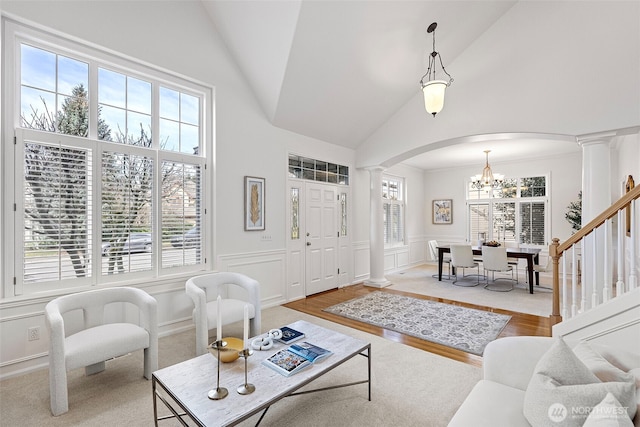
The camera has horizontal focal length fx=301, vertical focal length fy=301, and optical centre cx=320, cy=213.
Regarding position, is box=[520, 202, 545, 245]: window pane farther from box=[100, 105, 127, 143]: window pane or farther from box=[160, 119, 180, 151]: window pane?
box=[100, 105, 127, 143]: window pane

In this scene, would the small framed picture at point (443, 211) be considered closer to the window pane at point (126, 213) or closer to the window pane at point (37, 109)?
the window pane at point (126, 213)

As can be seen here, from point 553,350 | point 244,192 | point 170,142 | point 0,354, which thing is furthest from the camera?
point 244,192

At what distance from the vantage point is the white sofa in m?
1.37

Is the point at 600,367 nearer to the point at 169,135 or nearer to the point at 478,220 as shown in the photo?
the point at 169,135

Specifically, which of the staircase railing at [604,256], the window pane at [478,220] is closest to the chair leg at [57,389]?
the staircase railing at [604,256]

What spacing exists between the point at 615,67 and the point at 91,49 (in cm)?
576

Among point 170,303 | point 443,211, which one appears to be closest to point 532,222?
point 443,211

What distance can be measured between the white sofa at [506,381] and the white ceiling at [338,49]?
3529 millimetres

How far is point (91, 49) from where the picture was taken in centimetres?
303

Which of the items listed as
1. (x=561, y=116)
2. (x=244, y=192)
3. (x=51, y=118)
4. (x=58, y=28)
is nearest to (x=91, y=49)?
(x=58, y=28)

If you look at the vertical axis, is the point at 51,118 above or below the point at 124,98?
below

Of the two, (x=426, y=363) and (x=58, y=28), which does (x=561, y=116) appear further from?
(x=58, y=28)

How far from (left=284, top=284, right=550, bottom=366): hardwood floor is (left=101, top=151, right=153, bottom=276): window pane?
225cm

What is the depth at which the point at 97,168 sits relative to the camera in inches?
119
